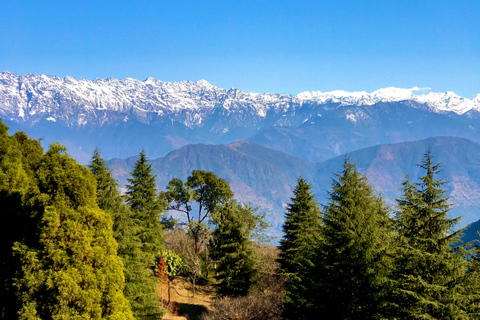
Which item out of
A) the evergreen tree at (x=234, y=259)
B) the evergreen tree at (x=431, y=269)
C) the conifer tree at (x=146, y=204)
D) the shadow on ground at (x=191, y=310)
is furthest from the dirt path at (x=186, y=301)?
the evergreen tree at (x=431, y=269)

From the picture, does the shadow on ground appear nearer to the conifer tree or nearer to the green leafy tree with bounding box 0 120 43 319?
the conifer tree

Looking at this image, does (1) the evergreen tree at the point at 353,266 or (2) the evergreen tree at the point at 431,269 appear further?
(1) the evergreen tree at the point at 353,266

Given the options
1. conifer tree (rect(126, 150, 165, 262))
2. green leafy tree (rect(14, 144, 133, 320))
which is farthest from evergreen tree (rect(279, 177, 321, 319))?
conifer tree (rect(126, 150, 165, 262))

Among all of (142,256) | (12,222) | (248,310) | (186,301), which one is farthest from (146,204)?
(12,222)

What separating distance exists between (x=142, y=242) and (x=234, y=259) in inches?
336

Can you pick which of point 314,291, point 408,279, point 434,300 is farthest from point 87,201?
point 434,300

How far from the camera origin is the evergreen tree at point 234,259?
30800 mm

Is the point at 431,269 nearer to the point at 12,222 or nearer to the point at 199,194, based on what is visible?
the point at 12,222

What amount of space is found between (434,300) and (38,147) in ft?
77.2

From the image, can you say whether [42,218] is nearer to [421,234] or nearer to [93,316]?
[93,316]

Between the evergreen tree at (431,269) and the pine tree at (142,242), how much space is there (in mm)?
13876

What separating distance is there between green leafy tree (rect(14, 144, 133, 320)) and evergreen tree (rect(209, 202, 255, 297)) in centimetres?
1782

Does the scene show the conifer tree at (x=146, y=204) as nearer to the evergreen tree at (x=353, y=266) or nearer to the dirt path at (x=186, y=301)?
the dirt path at (x=186, y=301)

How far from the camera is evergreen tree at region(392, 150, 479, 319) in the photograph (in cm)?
1362
